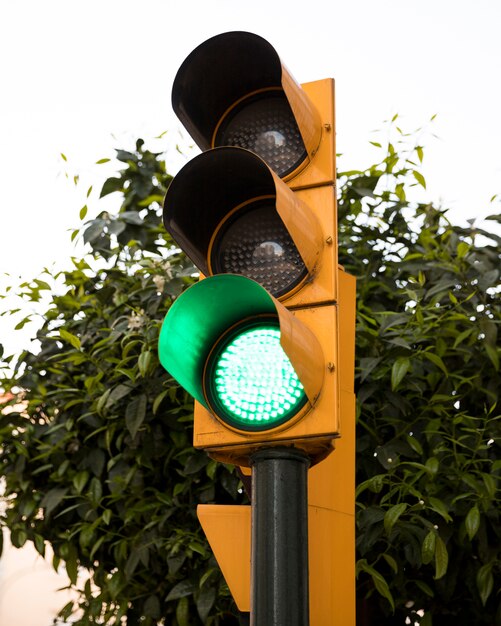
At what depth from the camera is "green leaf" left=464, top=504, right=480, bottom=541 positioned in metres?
2.57

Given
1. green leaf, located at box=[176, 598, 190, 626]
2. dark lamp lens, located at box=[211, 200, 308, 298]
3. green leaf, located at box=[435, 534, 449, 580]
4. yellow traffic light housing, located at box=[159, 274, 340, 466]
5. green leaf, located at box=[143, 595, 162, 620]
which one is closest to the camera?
yellow traffic light housing, located at box=[159, 274, 340, 466]

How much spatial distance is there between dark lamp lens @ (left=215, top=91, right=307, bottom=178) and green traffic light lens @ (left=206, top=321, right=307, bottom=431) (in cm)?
51

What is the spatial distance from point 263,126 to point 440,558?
1.22 metres

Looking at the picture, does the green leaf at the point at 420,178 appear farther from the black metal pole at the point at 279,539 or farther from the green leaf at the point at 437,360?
the black metal pole at the point at 279,539

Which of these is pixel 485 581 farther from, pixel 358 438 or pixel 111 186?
pixel 111 186

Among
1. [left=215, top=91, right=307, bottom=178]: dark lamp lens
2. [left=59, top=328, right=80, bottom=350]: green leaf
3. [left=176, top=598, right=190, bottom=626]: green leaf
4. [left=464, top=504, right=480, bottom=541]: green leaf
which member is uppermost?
[left=215, top=91, right=307, bottom=178]: dark lamp lens

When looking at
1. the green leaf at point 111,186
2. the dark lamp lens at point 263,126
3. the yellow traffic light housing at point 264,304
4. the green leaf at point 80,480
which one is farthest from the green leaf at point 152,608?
the green leaf at point 111,186

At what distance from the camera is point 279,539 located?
1.70m

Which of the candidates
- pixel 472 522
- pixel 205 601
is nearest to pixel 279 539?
pixel 472 522

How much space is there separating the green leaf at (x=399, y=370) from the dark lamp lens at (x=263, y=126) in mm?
819

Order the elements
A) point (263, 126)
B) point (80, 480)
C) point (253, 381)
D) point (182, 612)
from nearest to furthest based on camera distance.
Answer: point (253, 381), point (263, 126), point (182, 612), point (80, 480)

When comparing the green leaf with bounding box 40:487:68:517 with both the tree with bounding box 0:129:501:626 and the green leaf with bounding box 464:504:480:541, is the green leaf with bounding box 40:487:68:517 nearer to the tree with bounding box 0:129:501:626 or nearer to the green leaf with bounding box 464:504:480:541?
the tree with bounding box 0:129:501:626

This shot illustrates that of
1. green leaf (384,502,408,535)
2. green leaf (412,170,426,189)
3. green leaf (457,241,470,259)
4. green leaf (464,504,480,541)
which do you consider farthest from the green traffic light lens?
green leaf (412,170,426,189)

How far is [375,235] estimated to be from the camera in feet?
11.0
